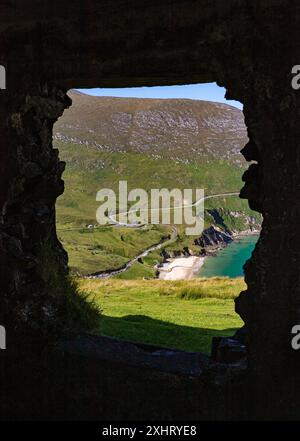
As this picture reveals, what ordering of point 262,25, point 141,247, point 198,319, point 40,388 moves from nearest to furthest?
point 262,25
point 40,388
point 198,319
point 141,247

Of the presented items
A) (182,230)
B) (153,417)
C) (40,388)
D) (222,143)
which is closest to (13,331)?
(40,388)

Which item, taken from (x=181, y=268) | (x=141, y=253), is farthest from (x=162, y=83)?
(x=141, y=253)

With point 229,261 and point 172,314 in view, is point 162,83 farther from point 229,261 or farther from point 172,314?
point 229,261

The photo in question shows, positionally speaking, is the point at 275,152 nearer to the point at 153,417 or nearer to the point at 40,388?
the point at 153,417

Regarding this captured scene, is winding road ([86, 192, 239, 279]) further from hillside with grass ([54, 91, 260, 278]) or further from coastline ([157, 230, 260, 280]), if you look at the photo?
coastline ([157, 230, 260, 280])

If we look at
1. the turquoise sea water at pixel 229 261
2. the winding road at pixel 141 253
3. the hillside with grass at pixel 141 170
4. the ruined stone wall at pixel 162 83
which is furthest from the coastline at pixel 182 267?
the ruined stone wall at pixel 162 83

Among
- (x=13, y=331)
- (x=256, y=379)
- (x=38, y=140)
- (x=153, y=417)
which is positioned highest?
(x=38, y=140)

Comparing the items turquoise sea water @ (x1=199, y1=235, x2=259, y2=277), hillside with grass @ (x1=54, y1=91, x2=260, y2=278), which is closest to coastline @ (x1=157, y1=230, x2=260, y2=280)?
turquoise sea water @ (x1=199, y1=235, x2=259, y2=277)
